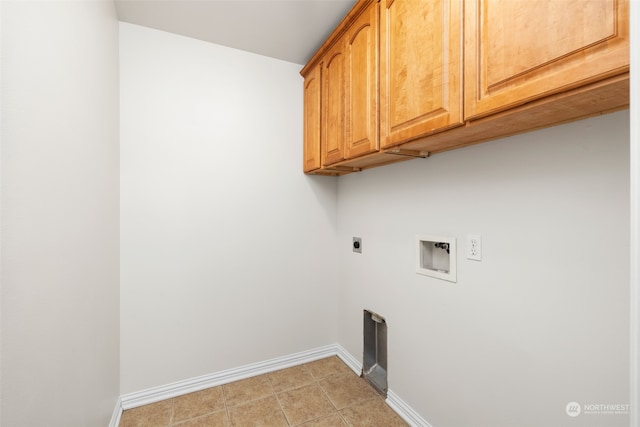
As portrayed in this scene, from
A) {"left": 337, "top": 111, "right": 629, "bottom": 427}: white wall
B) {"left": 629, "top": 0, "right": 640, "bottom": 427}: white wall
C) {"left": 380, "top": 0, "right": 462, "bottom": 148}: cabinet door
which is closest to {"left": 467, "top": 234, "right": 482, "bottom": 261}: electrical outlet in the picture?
{"left": 337, "top": 111, "right": 629, "bottom": 427}: white wall

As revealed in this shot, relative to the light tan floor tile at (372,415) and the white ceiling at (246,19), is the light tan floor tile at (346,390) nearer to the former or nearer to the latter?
the light tan floor tile at (372,415)

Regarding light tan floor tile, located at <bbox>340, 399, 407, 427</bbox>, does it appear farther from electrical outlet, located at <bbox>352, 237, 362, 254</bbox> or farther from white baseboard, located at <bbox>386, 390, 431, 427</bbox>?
electrical outlet, located at <bbox>352, 237, 362, 254</bbox>

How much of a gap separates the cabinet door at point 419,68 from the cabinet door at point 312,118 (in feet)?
2.39

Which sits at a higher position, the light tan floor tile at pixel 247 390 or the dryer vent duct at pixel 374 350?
the dryer vent duct at pixel 374 350

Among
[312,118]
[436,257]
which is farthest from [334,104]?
[436,257]

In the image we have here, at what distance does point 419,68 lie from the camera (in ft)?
3.90

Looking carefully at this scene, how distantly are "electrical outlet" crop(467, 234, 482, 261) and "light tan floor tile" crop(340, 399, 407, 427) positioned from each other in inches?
44.2

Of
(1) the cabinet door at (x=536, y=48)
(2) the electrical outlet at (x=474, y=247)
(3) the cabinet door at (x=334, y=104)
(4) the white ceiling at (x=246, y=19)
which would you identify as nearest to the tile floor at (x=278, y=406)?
(2) the electrical outlet at (x=474, y=247)

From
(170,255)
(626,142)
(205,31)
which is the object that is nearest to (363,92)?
(626,142)

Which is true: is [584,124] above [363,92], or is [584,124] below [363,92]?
below

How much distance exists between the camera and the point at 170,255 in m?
1.94

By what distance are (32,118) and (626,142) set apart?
186cm

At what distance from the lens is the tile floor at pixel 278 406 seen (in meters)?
1.69

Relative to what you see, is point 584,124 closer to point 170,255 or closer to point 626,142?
point 626,142
